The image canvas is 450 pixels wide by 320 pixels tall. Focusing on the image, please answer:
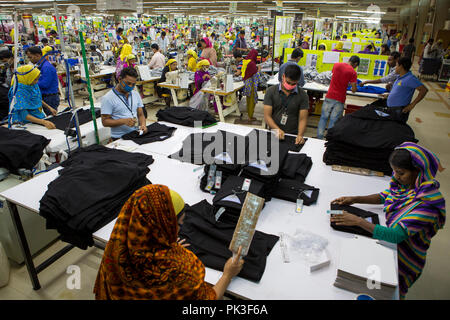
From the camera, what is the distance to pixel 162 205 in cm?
116

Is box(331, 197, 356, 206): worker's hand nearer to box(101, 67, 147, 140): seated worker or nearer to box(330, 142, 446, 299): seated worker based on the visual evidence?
box(330, 142, 446, 299): seated worker

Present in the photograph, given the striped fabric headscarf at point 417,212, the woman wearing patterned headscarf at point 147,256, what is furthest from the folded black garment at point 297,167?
the woman wearing patterned headscarf at point 147,256

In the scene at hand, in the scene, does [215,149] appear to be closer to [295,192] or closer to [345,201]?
[295,192]

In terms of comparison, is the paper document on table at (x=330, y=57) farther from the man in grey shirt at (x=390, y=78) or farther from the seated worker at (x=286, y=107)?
the seated worker at (x=286, y=107)

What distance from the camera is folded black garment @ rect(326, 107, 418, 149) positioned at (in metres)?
2.19

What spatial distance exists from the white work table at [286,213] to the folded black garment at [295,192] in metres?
0.04

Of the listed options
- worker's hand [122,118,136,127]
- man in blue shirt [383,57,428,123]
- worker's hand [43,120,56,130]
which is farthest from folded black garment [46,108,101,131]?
man in blue shirt [383,57,428,123]

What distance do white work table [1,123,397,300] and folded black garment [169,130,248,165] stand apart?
0.09 m

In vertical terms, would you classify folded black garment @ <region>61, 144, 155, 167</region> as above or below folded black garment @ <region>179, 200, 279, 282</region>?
above

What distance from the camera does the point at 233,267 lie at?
137cm

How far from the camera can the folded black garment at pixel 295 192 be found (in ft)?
6.51

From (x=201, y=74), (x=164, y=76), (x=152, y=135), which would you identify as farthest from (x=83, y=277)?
(x=164, y=76)

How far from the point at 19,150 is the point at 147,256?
2.22 m
